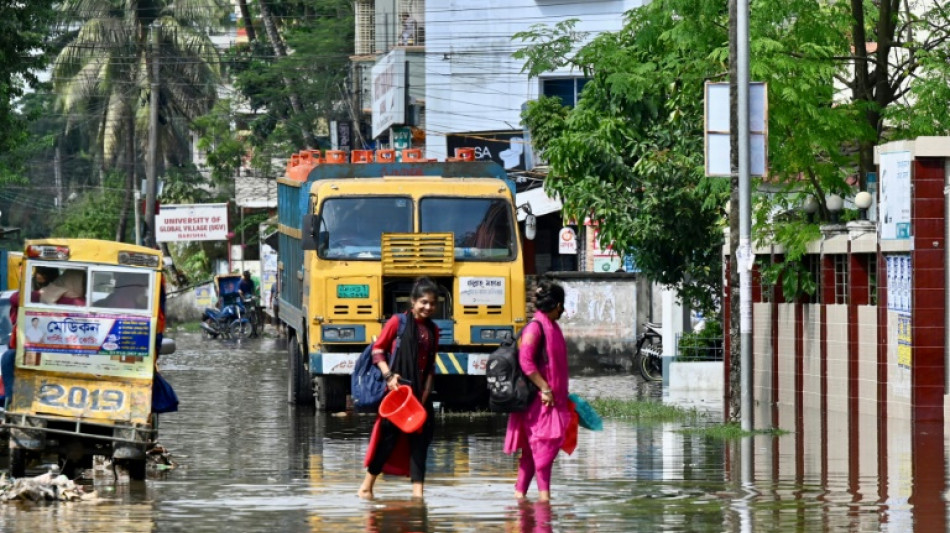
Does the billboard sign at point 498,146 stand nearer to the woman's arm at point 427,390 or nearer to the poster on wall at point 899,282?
the poster on wall at point 899,282

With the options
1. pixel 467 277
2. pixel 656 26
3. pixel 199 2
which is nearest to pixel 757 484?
pixel 467 277

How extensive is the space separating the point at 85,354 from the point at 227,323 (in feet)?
123

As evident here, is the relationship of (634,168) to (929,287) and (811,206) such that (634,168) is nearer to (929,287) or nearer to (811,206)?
(811,206)

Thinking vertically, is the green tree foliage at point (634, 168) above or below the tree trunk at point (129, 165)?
below

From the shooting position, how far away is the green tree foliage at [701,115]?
24188 millimetres

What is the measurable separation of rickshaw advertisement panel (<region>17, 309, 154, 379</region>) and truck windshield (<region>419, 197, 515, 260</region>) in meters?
8.30

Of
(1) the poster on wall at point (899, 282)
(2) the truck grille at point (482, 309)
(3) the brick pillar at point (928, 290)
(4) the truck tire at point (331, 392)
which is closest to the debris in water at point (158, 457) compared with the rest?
(2) the truck grille at point (482, 309)

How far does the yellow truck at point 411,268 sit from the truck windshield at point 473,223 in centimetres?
1

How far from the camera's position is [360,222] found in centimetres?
2511

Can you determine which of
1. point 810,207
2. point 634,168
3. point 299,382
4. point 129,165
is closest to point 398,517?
point 810,207

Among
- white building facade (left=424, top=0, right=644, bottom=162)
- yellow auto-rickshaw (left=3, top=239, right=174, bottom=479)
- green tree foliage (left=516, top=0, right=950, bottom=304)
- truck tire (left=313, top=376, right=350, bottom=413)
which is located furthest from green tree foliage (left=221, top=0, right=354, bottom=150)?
yellow auto-rickshaw (left=3, top=239, right=174, bottom=479)

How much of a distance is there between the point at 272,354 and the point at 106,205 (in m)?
41.1

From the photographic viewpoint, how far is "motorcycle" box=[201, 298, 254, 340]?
54188 millimetres

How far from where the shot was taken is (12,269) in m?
29.0
